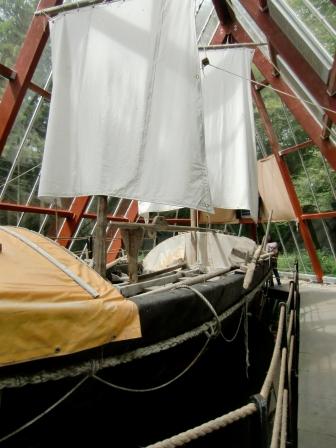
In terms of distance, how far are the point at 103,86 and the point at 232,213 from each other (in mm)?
4429

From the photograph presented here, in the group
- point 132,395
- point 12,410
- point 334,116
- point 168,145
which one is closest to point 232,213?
point 334,116

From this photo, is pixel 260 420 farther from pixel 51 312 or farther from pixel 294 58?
pixel 294 58

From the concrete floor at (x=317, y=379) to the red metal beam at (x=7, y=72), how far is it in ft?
16.4

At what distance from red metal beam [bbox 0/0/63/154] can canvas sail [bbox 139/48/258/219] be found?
252cm

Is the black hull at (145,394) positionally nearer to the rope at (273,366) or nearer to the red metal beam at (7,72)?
the rope at (273,366)

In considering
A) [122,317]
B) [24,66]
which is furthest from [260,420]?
[24,66]

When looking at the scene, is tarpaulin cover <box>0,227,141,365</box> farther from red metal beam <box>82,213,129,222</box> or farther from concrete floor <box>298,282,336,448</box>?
red metal beam <box>82,213,129,222</box>

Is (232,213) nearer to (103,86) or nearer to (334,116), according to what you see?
(334,116)

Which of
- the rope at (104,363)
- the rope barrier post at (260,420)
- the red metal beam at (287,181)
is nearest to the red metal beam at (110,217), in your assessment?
the red metal beam at (287,181)

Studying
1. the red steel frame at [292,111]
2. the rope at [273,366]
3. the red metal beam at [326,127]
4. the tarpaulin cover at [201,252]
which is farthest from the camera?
the red steel frame at [292,111]

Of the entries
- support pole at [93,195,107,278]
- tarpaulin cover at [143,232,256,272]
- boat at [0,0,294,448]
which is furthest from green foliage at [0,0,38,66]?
tarpaulin cover at [143,232,256,272]

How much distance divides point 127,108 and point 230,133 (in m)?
2.96

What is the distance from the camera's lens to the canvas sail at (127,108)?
3.15 m

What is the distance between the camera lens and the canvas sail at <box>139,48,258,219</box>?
5598 millimetres
